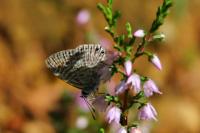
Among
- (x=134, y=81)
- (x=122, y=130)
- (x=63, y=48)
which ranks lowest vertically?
(x=122, y=130)

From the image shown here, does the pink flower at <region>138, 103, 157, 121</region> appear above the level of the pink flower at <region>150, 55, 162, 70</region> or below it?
below

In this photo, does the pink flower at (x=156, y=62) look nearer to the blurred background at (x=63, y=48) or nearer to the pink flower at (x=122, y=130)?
the pink flower at (x=122, y=130)

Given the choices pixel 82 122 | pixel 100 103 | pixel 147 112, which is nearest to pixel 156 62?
pixel 147 112

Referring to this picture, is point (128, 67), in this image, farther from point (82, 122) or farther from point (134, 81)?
point (82, 122)

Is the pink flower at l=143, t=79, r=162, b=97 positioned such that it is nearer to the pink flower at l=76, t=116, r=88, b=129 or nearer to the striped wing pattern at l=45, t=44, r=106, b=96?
the striped wing pattern at l=45, t=44, r=106, b=96

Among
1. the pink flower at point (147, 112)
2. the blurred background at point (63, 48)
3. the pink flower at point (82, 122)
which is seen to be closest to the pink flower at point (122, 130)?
the pink flower at point (147, 112)

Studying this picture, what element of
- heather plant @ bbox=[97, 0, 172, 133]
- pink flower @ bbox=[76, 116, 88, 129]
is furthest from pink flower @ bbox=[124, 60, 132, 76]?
pink flower @ bbox=[76, 116, 88, 129]

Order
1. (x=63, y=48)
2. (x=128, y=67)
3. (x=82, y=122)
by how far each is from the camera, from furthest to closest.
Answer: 1. (x=63, y=48)
2. (x=82, y=122)
3. (x=128, y=67)
